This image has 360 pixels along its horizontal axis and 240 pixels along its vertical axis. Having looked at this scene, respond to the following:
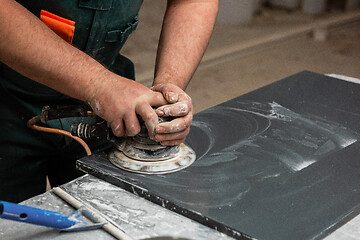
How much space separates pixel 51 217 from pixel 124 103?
390 millimetres

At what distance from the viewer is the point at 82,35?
1.55 metres

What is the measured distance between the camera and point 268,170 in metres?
1.30

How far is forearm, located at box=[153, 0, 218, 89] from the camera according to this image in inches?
64.0

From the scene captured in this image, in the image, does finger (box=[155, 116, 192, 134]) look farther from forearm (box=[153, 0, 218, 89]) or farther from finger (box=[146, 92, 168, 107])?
forearm (box=[153, 0, 218, 89])

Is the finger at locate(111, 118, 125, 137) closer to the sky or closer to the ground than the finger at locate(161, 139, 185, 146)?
closer to the sky

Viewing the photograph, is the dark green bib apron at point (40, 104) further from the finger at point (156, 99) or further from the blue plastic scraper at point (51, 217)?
the blue plastic scraper at point (51, 217)

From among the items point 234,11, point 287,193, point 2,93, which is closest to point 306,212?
point 287,193

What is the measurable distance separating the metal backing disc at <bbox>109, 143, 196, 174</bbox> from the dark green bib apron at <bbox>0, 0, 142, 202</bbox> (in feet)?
1.12

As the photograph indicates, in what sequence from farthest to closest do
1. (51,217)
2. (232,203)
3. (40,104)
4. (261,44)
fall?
(261,44) → (40,104) → (232,203) → (51,217)

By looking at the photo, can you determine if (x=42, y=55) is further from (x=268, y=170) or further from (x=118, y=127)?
(x=268, y=170)

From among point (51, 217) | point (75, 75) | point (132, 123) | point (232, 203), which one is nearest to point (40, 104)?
point (75, 75)

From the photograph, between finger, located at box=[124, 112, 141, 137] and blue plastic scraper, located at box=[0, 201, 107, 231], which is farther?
finger, located at box=[124, 112, 141, 137]

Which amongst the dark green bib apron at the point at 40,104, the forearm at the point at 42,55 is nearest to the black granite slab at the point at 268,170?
the forearm at the point at 42,55

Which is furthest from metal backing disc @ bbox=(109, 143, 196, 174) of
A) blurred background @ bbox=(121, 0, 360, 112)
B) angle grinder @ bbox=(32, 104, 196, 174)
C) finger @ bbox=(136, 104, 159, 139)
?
blurred background @ bbox=(121, 0, 360, 112)
